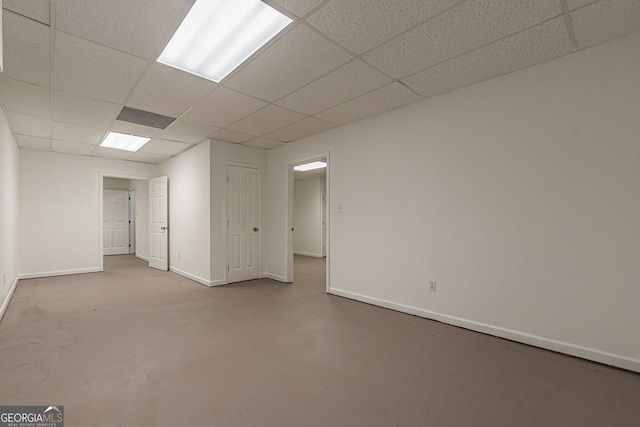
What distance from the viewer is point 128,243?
30.3ft

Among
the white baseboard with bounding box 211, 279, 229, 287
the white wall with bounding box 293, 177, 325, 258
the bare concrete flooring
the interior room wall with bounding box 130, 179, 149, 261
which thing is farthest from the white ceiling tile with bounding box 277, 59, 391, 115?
the interior room wall with bounding box 130, 179, 149, 261

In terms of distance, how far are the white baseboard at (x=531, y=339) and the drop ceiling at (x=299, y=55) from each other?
238 cm

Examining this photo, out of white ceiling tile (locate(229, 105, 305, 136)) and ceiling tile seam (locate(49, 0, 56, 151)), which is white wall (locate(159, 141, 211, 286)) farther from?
ceiling tile seam (locate(49, 0, 56, 151))

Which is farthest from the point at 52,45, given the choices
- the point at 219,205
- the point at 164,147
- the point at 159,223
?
the point at 159,223

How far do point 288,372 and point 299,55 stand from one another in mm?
2487

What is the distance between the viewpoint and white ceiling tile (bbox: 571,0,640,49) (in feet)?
6.31

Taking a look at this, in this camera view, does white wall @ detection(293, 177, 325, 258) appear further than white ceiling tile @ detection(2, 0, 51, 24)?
Yes

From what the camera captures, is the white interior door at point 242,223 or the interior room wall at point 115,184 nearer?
the white interior door at point 242,223

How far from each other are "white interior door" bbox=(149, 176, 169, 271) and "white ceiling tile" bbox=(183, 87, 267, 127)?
9.67 ft

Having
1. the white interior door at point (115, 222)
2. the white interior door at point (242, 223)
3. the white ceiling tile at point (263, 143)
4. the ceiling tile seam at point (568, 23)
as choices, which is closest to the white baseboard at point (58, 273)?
the white interior door at point (115, 222)

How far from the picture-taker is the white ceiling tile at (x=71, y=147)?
201 inches

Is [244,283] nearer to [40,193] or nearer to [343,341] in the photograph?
[343,341]

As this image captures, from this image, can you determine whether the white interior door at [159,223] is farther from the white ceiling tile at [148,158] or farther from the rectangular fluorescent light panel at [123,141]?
the rectangular fluorescent light panel at [123,141]

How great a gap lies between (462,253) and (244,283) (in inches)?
139
